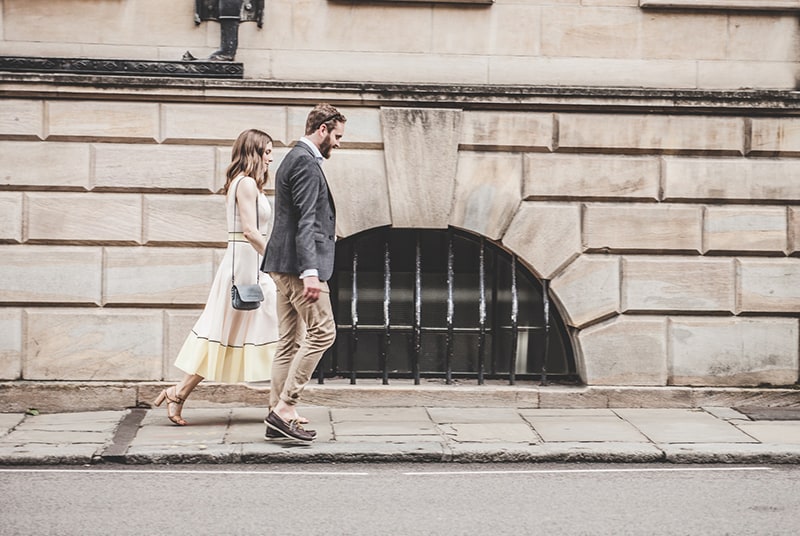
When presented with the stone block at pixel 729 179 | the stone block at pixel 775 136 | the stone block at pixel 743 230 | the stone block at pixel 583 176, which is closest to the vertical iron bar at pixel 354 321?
the stone block at pixel 583 176

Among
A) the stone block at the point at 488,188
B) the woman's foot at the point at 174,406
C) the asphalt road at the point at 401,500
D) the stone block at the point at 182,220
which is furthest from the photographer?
the stone block at the point at 488,188

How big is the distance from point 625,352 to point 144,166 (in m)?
4.30

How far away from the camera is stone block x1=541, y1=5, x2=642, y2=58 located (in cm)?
1044

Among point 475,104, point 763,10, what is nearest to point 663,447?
point 475,104

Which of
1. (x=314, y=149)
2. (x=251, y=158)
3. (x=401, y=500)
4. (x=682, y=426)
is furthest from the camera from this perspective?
(x=682, y=426)

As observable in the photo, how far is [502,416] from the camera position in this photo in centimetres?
961

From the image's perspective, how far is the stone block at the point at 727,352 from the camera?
1033cm

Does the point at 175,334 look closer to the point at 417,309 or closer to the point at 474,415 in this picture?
the point at 417,309

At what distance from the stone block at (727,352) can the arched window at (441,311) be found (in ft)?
3.18

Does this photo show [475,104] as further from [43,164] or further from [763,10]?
[43,164]

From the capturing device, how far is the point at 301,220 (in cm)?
798

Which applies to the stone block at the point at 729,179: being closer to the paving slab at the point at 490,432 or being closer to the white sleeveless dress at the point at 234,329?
the paving slab at the point at 490,432

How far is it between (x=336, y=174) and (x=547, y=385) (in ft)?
8.48

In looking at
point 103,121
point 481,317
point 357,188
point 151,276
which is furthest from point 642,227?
point 103,121
